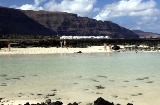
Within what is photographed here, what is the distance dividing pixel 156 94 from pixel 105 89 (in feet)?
8.08

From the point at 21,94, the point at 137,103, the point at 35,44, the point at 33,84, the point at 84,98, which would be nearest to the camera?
the point at 137,103

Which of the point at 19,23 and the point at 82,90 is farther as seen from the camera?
the point at 19,23

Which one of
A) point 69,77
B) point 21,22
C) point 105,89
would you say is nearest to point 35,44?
point 69,77

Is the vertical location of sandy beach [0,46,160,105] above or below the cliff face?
below

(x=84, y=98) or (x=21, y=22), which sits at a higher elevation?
(x=21, y=22)

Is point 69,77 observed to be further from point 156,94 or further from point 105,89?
point 156,94

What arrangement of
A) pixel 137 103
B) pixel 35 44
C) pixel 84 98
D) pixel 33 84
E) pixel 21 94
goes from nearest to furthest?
1. pixel 137 103
2. pixel 84 98
3. pixel 21 94
4. pixel 33 84
5. pixel 35 44

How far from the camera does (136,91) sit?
1464 cm

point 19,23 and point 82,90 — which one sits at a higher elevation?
point 19,23

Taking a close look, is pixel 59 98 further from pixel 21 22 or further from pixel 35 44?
pixel 21 22

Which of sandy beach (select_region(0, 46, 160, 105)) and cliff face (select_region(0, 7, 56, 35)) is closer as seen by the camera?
sandy beach (select_region(0, 46, 160, 105))

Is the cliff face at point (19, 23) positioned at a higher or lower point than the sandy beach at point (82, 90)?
higher

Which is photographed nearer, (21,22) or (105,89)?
(105,89)

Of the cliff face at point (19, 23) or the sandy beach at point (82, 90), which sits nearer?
the sandy beach at point (82, 90)
